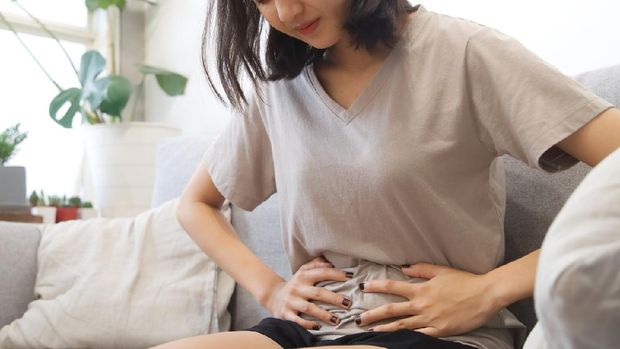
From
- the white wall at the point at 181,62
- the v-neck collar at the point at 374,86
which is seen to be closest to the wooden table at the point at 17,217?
Answer: the white wall at the point at 181,62

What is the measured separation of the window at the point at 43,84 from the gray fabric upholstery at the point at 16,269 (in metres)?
1.21

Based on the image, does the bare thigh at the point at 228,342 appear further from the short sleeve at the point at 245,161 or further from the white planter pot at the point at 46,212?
the white planter pot at the point at 46,212

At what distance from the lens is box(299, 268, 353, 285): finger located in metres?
0.92

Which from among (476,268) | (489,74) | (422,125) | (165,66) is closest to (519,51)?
(489,74)

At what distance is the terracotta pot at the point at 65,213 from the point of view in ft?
7.68

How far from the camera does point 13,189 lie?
81.0 inches

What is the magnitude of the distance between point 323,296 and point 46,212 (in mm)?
1668

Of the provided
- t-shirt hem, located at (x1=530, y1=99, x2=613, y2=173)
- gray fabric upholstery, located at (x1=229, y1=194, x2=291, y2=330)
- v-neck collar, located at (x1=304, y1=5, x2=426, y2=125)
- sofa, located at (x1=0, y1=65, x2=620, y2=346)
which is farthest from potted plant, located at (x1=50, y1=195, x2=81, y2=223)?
t-shirt hem, located at (x1=530, y1=99, x2=613, y2=173)

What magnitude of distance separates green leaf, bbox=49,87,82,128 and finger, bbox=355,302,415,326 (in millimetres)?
2003

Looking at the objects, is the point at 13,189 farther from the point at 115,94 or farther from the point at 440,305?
the point at 440,305

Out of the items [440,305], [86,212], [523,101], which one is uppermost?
[523,101]

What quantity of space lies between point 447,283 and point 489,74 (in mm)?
276

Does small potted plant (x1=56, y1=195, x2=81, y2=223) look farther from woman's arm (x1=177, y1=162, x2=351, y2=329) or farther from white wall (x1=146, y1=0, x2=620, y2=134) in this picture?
white wall (x1=146, y1=0, x2=620, y2=134)

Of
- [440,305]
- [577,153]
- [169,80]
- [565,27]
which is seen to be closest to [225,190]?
[440,305]
